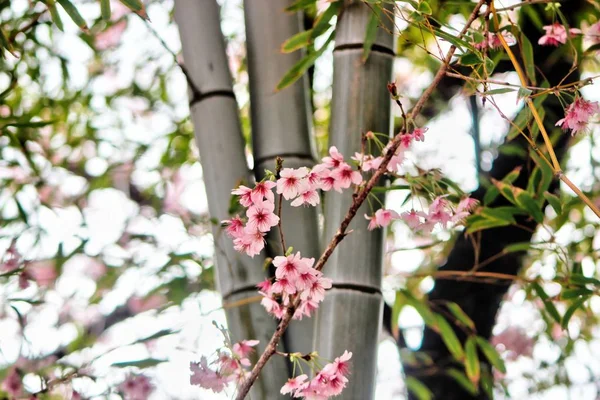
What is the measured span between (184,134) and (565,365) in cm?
110

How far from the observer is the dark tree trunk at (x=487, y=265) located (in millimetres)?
1376

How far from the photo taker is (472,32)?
2.51ft

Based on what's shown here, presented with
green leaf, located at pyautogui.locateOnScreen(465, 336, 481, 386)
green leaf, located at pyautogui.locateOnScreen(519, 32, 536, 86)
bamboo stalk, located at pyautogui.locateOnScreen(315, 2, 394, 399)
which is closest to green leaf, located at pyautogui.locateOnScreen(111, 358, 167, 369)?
bamboo stalk, located at pyautogui.locateOnScreen(315, 2, 394, 399)

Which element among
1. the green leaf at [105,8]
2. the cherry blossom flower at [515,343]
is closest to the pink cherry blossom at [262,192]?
the green leaf at [105,8]

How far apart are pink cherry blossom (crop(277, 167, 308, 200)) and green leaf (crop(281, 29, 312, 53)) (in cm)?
28

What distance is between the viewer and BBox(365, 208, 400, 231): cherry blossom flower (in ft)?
2.54

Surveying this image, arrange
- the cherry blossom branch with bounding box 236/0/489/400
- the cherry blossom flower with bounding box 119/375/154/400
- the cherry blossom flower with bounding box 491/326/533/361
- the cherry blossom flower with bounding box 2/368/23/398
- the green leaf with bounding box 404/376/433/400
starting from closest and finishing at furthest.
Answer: the cherry blossom branch with bounding box 236/0/489/400 → the cherry blossom flower with bounding box 119/375/154/400 → the cherry blossom flower with bounding box 2/368/23/398 → the green leaf with bounding box 404/376/433/400 → the cherry blossom flower with bounding box 491/326/533/361

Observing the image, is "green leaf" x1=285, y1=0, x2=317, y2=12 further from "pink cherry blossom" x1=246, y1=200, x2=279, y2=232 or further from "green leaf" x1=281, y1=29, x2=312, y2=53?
"pink cherry blossom" x1=246, y1=200, x2=279, y2=232

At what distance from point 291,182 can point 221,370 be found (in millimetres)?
242

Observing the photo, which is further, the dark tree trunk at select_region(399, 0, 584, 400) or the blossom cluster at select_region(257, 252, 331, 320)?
the dark tree trunk at select_region(399, 0, 584, 400)

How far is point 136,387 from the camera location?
131cm

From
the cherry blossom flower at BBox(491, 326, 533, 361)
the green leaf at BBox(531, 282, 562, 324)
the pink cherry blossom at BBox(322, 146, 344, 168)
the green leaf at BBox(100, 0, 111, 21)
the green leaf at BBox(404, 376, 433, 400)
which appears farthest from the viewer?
the cherry blossom flower at BBox(491, 326, 533, 361)

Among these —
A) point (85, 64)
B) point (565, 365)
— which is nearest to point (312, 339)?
point (565, 365)

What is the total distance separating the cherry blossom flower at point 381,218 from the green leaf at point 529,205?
0.30 m
